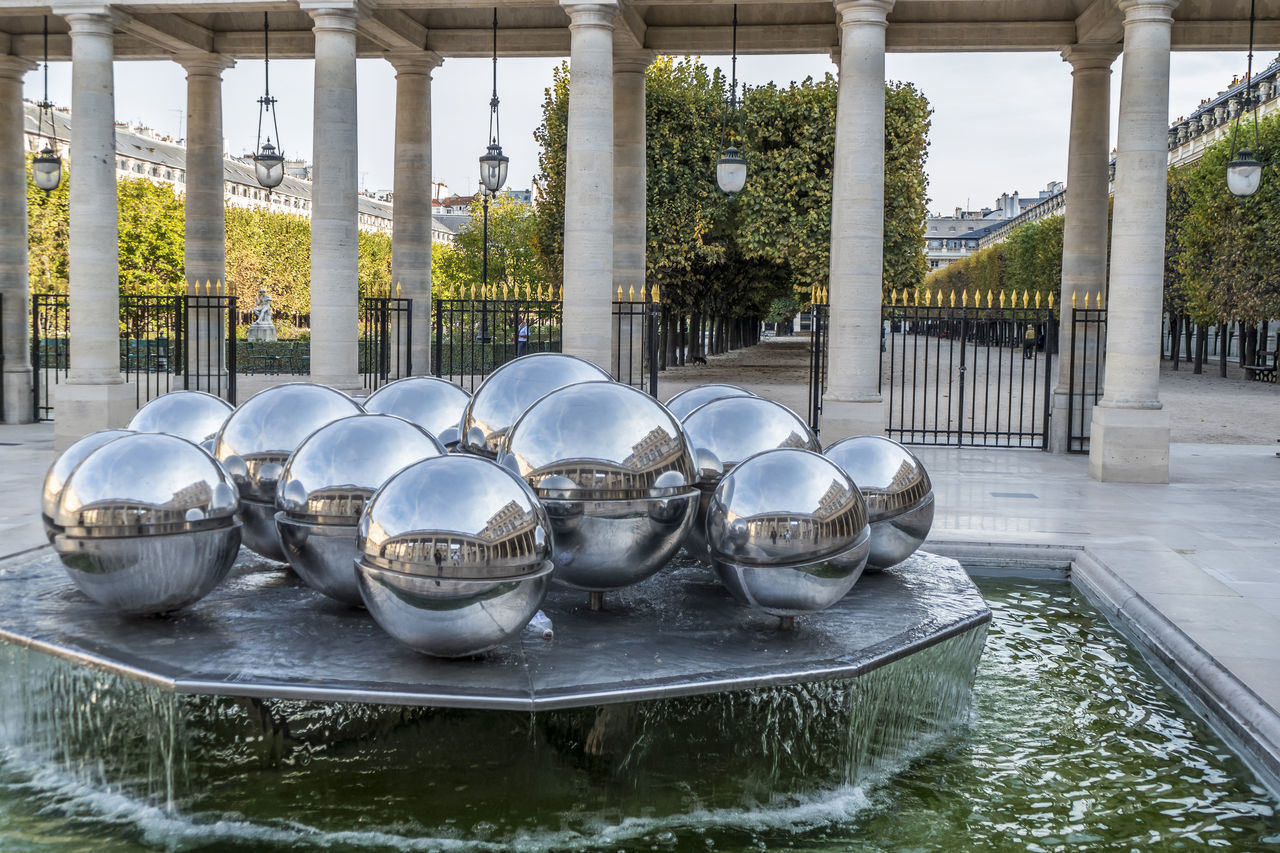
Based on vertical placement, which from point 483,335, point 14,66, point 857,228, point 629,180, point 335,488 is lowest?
point 335,488

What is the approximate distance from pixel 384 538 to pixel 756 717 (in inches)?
112

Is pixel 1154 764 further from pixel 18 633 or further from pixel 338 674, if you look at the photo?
pixel 18 633

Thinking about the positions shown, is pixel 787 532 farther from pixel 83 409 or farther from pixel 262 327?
pixel 262 327

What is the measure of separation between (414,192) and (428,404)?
1577cm

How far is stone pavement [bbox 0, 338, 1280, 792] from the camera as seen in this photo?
8.32 m

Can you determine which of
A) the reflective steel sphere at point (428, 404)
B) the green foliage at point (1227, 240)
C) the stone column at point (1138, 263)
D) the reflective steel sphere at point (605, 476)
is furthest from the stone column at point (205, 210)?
the green foliage at point (1227, 240)

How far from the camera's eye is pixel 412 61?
23297 mm

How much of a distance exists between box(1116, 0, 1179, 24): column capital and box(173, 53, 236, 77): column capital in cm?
1718

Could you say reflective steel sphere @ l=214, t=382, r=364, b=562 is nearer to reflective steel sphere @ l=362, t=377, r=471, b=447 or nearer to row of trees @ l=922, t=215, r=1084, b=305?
reflective steel sphere @ l=362, t=377, r=471, b=447

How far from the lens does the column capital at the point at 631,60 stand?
2253 centimetres

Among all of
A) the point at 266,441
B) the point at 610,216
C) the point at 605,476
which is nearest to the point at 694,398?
the point at 605,476

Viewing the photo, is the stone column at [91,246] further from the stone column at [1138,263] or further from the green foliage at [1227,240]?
the green foliage at [1227,240]

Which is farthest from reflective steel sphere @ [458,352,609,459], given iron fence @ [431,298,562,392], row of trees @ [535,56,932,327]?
row of trees @ [535,56,932,327]

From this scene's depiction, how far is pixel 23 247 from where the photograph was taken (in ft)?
79.6
